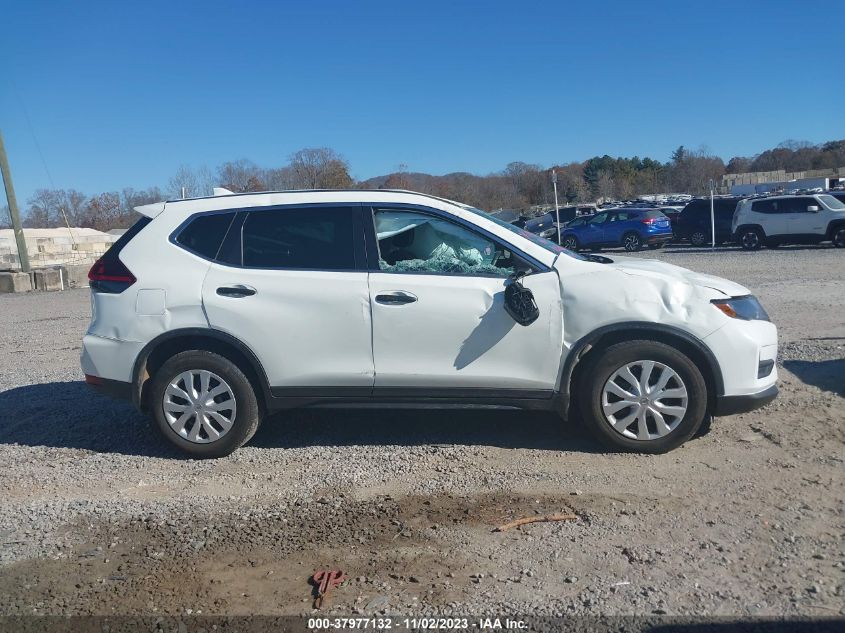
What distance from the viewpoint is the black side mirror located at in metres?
5.10

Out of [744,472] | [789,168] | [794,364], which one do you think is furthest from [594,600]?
[789,168]

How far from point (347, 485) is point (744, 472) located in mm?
2533

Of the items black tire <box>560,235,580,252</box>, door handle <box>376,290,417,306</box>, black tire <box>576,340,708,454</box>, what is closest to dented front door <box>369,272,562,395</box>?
door handle <box>376,290,417,306</box>

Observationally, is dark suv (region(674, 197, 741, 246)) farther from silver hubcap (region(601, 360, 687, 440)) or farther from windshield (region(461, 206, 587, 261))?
silver hubcap (region(601, 360, 687, 440))

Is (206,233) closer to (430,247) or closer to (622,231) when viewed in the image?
(430,247)

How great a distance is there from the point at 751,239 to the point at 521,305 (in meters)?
21.3

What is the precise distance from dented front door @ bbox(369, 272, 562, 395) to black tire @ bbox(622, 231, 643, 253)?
2303cm

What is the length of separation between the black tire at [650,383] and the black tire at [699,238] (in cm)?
2268

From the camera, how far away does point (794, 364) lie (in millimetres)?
7457

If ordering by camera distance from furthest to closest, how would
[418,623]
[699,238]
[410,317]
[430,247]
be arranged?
[699,238] → [430,247] → [410,317] → [418,623]

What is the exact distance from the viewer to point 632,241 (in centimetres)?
2722

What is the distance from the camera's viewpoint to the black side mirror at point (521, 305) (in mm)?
5098

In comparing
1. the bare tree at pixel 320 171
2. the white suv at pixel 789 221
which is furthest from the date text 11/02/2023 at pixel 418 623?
the white suv at pixel 789 221

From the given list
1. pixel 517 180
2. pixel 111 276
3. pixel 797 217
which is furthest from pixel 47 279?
pixel 517 180
